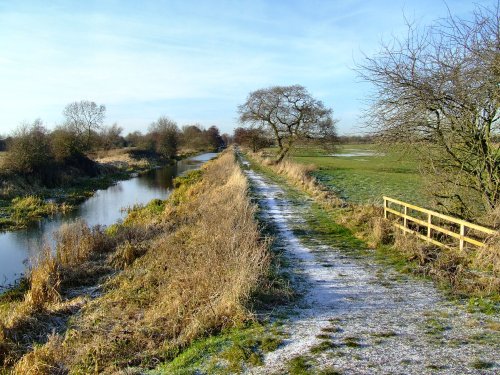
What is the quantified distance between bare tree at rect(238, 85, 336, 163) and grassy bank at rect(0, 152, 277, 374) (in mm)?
27676

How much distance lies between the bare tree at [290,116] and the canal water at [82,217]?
1144 cm

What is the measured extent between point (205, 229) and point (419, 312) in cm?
584

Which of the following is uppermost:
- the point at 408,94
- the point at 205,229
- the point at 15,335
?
the point at 408,94

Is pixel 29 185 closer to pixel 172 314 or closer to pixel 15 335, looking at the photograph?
pixel 15 335

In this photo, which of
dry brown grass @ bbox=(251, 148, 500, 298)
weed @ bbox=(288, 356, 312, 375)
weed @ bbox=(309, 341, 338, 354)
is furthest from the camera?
dry brown grass @ bbox=(251, 148, 500, 298)

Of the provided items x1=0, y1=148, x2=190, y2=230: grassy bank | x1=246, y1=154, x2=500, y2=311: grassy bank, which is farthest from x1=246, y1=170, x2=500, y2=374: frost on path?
x1=0, y1=148, x2=190, y2=230: grassy bank

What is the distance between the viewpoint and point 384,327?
573 centimetres

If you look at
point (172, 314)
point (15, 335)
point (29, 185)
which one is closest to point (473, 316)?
point (172, 314)

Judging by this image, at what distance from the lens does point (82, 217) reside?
20.8 m

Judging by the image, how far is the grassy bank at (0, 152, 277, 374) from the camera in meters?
5.70

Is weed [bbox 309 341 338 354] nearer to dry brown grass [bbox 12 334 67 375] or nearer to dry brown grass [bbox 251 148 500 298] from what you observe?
dry brown grass [bbox 251 148 500 298]

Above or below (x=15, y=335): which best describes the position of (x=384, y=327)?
above

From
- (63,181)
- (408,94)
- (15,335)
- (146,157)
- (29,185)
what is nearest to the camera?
(15,335)

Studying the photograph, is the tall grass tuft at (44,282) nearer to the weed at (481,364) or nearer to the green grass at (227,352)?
the green grass at (227,352)
